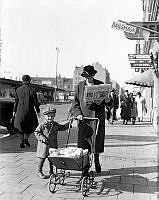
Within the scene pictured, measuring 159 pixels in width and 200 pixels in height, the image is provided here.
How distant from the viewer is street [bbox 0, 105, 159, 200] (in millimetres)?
4158

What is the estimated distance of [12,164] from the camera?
18.8 feet

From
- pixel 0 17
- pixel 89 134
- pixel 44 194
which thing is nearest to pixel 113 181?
pixel 89 134

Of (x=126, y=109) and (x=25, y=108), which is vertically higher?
(x=25, y=108)

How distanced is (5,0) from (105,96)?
182 cm

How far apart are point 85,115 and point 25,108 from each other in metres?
2.88

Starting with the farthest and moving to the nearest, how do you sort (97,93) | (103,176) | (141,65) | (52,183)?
(141,65), (103,176), (97,93), (52,183)

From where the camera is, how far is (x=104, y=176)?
516 cm

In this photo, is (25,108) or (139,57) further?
(139,57)

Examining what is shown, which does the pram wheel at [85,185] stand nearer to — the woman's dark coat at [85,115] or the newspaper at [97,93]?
the woman's dark coat at [85,115]

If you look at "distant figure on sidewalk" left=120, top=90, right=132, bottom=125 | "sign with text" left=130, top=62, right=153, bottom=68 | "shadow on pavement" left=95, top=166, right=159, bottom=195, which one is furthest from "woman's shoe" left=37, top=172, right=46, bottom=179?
"distant figure on sidewalk" left=120, top=90, right=132, bottom=125

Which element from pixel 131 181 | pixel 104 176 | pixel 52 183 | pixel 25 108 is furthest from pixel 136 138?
pixel 52 183

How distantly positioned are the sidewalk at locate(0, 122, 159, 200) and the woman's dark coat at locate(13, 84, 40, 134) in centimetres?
48

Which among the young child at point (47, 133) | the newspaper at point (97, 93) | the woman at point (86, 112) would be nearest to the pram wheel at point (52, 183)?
the young child at point (47, 133)

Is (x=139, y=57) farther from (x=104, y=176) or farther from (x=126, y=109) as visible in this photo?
(x=104, y=176)
